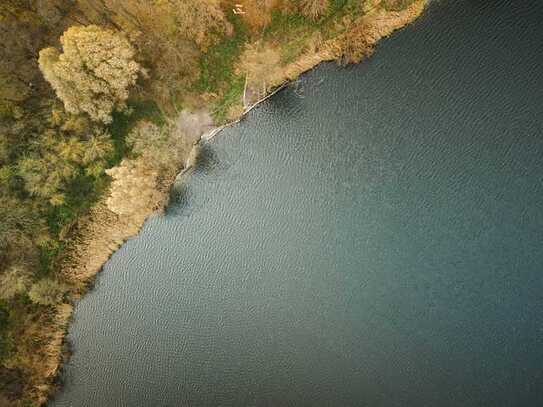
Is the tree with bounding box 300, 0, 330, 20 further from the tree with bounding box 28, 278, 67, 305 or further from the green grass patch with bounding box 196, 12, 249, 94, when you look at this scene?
the tree with bounding box 28, 278, 67, 305

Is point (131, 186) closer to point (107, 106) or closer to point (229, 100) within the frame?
point (107, 106)

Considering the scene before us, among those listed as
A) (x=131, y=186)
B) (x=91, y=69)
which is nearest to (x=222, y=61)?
(x=91, y=69)

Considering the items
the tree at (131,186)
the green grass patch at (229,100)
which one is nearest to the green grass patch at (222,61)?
the green grass patch at (229,100)

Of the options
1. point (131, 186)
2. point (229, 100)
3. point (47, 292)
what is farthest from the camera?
point (229, 100)

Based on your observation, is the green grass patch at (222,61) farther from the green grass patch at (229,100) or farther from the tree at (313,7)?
the tree at (313,7)

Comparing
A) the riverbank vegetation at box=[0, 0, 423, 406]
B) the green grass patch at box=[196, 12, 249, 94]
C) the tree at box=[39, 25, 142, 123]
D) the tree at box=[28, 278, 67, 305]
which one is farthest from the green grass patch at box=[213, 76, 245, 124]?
the tree at box=[28, 278, 67, 305]

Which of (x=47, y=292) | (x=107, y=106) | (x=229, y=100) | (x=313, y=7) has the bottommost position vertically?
(x=47, y=292)
